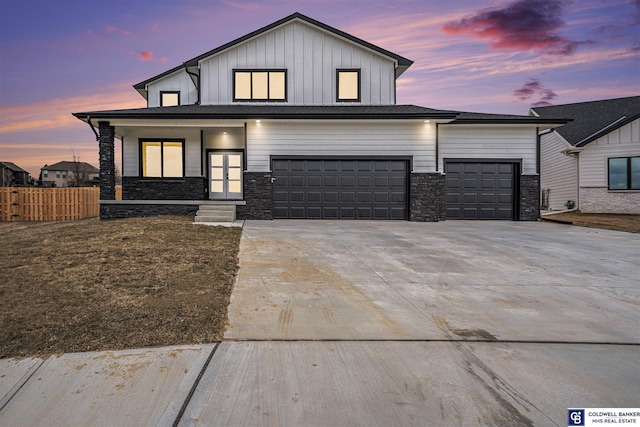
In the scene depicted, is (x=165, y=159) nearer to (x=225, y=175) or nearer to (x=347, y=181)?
(x=225, y=175)

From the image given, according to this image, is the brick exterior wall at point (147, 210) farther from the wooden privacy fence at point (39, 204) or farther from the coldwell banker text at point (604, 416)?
the coldwell banker text at point (604, 416)

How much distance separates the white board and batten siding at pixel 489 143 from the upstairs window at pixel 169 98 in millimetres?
14251

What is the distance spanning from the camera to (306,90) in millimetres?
14641

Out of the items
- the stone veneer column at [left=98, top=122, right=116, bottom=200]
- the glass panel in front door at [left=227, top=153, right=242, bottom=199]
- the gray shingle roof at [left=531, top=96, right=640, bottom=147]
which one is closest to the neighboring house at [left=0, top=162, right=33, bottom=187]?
the stone veneer column at [left=98, top=122, right=116, bottom=200]

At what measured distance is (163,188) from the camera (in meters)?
14.3

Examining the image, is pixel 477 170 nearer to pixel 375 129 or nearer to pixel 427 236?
pixel 375 129

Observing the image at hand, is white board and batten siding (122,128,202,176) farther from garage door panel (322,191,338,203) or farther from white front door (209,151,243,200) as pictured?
garage door panel (322,191,338,203)

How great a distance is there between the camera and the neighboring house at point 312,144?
42.0ft

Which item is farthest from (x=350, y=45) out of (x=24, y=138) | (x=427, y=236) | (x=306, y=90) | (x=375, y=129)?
(x=24, y=138)

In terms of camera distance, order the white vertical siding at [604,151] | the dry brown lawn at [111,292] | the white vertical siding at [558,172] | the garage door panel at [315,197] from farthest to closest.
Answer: the white vertical siding at [558,172] → the white vertical siding at [604,151] → the garage door panel at [315,197] → the dry brown lawn at [111,292]

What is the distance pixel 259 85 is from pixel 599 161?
18929 millimetres

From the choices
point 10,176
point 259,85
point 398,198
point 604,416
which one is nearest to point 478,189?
point 398,198

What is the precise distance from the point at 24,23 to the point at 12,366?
23280 mm

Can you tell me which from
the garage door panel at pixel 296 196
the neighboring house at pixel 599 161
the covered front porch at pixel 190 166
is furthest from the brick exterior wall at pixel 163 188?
the neighboring house at pixel 599 161
